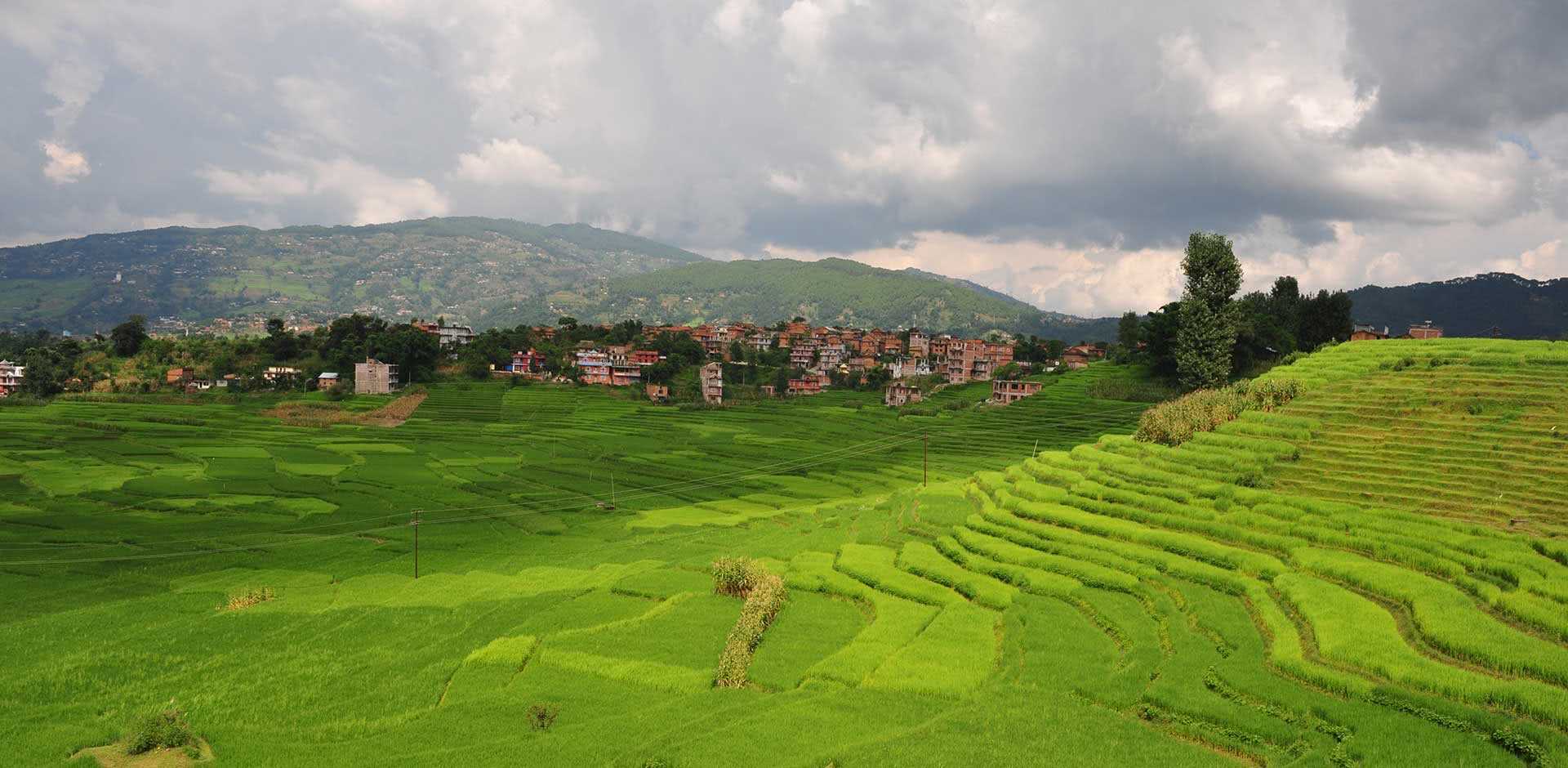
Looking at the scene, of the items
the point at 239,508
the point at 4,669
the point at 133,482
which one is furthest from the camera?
the point at 133,482

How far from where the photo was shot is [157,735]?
1667 centimetres

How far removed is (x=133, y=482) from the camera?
171ft

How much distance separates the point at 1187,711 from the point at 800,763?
7.87 metres

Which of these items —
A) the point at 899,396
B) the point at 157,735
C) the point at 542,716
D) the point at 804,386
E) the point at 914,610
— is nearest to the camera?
the point at 157,735

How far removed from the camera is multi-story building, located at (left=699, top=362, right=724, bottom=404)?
348 ft

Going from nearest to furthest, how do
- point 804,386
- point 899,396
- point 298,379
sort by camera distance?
point 298,379 < point 899,396 < point 804,386

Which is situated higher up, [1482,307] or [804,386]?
[1482,307]

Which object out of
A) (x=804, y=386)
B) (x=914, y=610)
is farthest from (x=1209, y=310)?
(x=804, y=386)

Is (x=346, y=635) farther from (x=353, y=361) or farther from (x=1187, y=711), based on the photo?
(x=353, y=361)

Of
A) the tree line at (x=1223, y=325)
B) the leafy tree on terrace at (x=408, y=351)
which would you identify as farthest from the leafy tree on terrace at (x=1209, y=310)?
the leafy tree on terrace at (x=408, y=351)

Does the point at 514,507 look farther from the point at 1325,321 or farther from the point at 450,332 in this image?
the point at 450,332

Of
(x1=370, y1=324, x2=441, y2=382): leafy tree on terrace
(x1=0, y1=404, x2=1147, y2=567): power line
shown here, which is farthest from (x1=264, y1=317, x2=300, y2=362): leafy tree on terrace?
(x1=0, y1=404, x2=1147, y2=567): power line

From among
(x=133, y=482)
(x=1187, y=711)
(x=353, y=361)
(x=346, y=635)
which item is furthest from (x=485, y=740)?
(x=353, y=361)

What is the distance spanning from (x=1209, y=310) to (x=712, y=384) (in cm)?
6103
